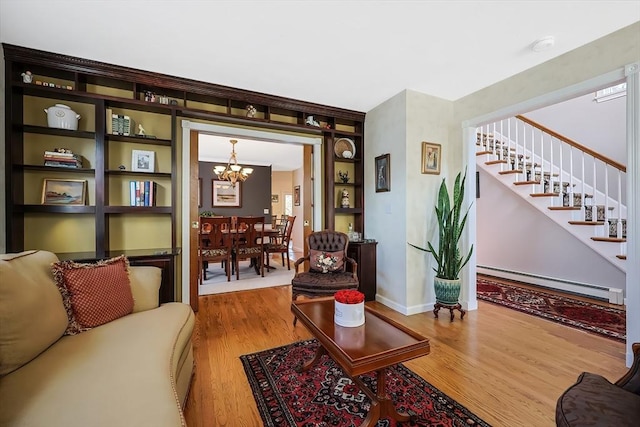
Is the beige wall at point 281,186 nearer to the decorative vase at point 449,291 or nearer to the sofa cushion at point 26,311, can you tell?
the decorative vase at point 449,291

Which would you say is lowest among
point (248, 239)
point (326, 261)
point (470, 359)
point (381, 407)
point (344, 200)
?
point (470, 359)

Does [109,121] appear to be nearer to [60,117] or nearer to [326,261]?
[60,117]

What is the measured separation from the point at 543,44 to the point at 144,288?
11.8 ft

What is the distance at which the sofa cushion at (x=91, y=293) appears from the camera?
1.50m

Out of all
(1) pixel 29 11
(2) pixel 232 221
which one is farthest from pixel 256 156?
(1) pixel 29 11

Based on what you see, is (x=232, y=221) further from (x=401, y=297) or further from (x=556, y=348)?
(x=556, y=348)

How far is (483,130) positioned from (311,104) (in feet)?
11.0

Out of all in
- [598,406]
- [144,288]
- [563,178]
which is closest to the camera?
[598,406]

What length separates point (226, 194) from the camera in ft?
23.3

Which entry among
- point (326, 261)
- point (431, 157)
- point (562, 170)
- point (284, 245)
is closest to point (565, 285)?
point (562, 170)

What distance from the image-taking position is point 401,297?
3.18 meters

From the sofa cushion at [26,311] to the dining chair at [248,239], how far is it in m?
2.99

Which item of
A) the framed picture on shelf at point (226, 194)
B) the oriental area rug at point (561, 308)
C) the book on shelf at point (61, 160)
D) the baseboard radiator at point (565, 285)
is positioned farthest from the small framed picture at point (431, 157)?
the framed picture on shelf at point (226, 194)

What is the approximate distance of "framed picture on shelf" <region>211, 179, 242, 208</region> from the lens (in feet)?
22.9
